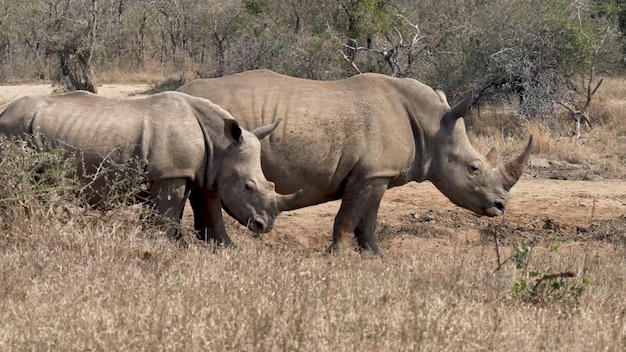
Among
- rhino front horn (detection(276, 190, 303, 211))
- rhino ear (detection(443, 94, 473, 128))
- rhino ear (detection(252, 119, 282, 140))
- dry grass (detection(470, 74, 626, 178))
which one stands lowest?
dry grass (detection(470, 74, 626, 178))

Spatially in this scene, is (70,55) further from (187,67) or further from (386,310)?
(386,310)

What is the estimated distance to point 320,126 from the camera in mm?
9227

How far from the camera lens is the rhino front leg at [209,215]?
8.89 meters

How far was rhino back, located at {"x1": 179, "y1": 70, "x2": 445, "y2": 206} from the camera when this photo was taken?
915 centimetres

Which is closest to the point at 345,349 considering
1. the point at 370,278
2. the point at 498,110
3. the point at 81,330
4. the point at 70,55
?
the point at 81,330

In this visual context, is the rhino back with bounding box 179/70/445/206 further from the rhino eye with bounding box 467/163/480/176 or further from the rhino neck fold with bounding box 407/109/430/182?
the rhino eye with bounding box 467/163/480/176

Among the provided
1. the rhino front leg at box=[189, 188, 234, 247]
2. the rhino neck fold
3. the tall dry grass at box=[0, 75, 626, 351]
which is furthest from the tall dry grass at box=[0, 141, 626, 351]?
the rhino neck fold

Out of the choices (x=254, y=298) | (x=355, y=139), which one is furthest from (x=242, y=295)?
(x=355, y=139)

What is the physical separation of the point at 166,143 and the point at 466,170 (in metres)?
3.13

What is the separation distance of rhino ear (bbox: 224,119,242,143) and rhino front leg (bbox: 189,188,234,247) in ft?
1.78

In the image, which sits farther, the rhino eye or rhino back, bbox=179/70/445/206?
the rhino eye

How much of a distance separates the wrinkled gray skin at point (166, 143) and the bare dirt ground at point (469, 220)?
1.92m

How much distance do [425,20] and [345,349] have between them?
1897 cm

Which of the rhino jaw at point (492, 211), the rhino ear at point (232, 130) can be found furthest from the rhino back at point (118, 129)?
the rhino jaw at point (492, 211)
